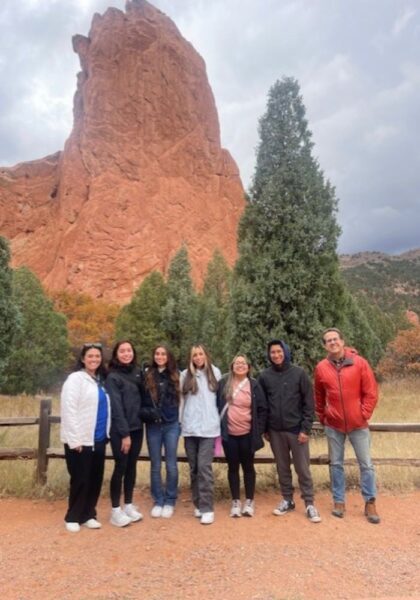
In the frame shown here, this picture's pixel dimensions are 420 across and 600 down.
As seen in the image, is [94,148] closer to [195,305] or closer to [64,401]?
[195,305]

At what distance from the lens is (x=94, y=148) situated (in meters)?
51.2

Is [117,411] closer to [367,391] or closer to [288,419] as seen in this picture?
[288,419]

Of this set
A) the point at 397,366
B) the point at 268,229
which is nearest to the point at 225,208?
the point at 397,366

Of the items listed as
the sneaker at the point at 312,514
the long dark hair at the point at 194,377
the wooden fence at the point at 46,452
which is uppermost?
Result: the long dark hair at the point at 194,377

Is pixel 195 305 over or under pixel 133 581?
over

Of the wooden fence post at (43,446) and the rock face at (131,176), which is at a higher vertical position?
the rock face at (131,176)

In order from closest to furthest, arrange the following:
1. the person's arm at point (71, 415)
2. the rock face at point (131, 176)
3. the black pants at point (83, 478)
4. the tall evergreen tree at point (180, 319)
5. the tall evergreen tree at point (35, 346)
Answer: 1. the person's arm at point (71, 415)
2. the black pants at point (83, 478)
3. the tall evergreen tree at point (35, 346)
4. the tall evergreen tree at point (180, 319)
5. the rock face at point (131, 176)

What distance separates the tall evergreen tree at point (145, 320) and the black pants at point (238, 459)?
69.6ft

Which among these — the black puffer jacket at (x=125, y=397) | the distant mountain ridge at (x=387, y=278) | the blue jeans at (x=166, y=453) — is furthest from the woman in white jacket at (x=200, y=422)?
the distant mountain ridge at (x=387, y=278)

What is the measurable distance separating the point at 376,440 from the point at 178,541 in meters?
5.17

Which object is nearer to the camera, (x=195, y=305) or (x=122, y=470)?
(x=122, y=470)

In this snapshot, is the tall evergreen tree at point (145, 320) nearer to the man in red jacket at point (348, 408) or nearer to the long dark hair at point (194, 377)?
the long dark hair at point (194, 377)

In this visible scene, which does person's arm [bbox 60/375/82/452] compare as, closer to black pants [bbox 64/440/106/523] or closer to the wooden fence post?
black pants [bbox 64/440/106/523]

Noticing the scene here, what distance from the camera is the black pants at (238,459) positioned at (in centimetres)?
Result: 508
